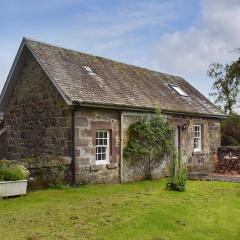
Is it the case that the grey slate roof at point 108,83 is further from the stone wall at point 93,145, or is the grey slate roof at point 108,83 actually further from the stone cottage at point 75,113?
the stone wall at point 93,145

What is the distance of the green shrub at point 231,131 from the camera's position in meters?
29.2

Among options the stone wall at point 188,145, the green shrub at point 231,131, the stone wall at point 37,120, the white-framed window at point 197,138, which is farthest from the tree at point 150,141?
the green shrub at point 231,131

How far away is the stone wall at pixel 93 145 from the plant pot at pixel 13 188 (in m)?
A: 3.12

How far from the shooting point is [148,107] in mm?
18891

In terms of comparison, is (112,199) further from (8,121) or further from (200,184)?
(8,121)

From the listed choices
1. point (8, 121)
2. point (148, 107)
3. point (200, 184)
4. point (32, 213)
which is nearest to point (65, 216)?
point (32, 213)

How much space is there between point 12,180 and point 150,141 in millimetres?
7572

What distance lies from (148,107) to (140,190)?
5.00 metres

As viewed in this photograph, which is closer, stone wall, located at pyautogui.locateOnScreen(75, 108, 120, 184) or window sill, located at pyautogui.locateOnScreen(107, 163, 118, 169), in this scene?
stone wall, located at pyautogui.locateOnScreen(75, 108, 120, 184)

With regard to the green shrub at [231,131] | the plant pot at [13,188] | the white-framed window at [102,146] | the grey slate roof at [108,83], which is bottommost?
the plant pot at [13,188]

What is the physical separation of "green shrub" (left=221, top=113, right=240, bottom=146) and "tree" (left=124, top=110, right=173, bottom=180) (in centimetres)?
1075


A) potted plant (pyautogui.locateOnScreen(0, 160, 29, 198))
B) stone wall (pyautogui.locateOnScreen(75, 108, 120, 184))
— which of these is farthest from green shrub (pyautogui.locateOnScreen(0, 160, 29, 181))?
stone wall (pyautogui.locateOnScreen(75, 108, 120, 184))

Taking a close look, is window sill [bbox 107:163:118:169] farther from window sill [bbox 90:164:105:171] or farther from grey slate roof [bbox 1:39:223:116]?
grey slate roof [bbox 1:39:223:116]

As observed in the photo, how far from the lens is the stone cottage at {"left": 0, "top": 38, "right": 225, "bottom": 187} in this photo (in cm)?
1603
